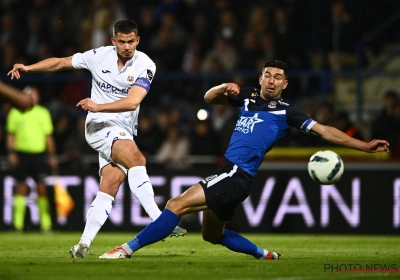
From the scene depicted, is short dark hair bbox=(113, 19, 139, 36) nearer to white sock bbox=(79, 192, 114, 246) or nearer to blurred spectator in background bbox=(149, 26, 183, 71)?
white sock bbox=(79, 192, 114, 246)

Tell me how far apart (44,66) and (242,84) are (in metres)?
7.01

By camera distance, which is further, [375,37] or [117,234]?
[375,37]

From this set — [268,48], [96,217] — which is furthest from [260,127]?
[268,48]

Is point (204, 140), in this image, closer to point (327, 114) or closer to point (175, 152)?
point (175, 152)

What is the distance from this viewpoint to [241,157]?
7949 mm

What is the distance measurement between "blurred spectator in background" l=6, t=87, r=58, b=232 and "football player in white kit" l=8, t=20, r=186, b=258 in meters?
6.02

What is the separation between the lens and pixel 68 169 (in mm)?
14859

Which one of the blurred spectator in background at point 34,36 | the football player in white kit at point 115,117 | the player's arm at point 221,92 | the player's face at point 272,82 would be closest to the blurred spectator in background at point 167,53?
the blurred spectator in background at point 34,36

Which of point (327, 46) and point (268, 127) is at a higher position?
point (327, 46)

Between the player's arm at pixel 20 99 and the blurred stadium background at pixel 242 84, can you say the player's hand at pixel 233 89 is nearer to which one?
the player's arm at pixel 20 99

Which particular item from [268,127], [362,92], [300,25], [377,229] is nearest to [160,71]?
[300,25]

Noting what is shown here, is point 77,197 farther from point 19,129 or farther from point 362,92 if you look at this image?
point 362,92

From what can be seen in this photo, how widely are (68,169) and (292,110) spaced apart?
761 cm

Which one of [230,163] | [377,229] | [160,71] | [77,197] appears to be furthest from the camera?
[160,71]
